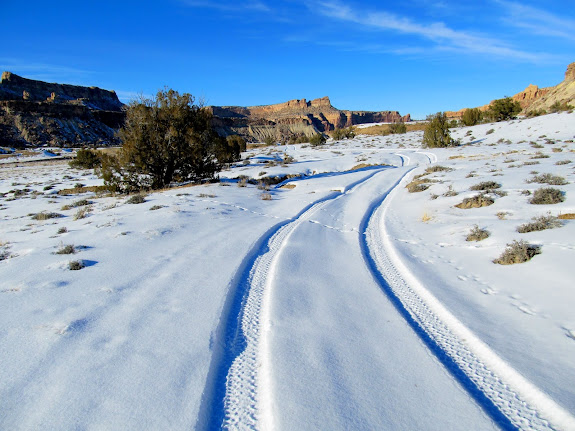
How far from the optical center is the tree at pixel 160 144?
15602 millimetres

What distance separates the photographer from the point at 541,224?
6539mm

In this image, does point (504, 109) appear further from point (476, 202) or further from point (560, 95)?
point (476, 202)

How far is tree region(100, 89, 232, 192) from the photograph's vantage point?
614 inches

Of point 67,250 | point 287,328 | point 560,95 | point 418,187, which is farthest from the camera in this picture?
point 560,95

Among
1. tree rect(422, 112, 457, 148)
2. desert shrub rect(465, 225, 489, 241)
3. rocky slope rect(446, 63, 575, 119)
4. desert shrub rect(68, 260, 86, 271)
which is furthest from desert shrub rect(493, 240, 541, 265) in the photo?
rocky slope rect(446, 63, 575, 119)

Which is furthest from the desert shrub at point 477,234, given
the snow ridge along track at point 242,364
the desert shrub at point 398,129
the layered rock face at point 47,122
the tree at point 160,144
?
the desert shrub at point 398,129

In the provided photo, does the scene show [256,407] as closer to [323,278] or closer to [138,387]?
[138,387]

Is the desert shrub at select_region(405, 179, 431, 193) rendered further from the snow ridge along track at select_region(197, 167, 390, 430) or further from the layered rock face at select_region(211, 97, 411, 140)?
the layered rock face at select_region(211, 97, 411, 140)

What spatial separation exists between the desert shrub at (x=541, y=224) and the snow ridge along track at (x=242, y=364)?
532cm

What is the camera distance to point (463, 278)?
5367 millimetres

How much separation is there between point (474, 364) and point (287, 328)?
1979mm

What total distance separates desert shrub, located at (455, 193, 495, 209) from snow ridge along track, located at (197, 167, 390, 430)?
23.2 ft

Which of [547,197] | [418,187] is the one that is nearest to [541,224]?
[547,197]

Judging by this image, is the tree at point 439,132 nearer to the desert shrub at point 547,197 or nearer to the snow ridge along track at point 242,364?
the desert shrub at point 547,197
